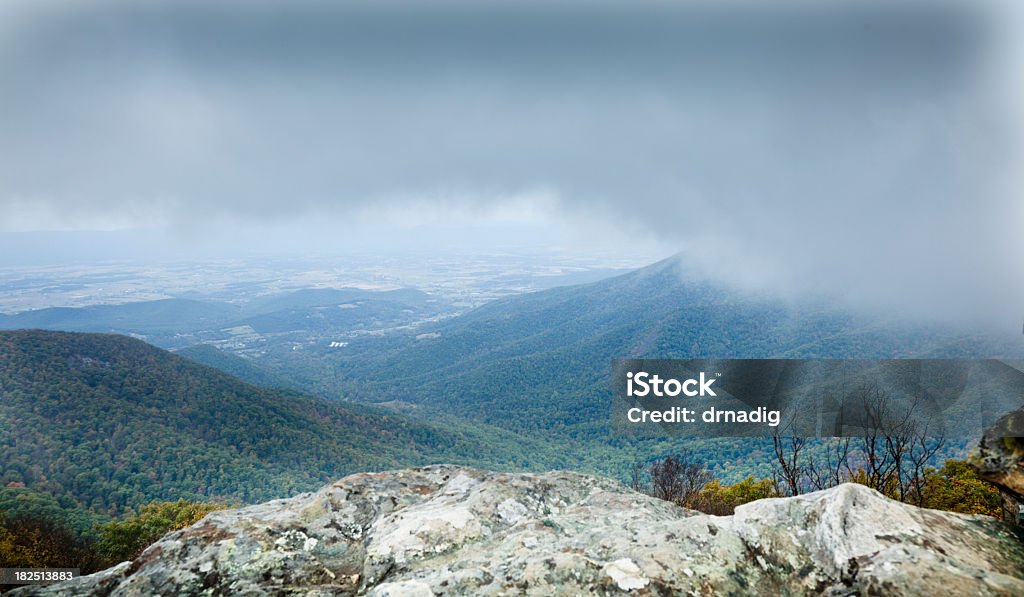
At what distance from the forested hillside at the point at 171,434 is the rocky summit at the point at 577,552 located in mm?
25815

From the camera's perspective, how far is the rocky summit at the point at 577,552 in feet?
5.81

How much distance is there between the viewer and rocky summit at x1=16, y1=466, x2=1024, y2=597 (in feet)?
5.81

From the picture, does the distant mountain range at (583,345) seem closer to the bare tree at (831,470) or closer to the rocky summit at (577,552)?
the bare tree at (831,470)

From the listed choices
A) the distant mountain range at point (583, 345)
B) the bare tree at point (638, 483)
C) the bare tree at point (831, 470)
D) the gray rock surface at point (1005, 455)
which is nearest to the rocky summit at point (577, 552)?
the gray rock surface at point (1005, 455)

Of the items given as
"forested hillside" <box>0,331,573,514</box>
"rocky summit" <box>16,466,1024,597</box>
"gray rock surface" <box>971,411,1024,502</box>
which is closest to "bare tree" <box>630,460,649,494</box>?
"rocky summit" <box>16,466,1024,597</box>

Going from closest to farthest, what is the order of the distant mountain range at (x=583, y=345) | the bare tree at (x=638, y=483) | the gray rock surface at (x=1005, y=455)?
1. the gray rock surface at (x=1005, y=455)
2. the bare tree at (x=638, y=483)
3. the distant mountain range at (x=583, y=345)

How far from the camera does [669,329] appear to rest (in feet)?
242

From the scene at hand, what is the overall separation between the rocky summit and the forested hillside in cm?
2581

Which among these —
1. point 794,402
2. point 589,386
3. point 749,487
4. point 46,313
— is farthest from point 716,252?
point 46,313

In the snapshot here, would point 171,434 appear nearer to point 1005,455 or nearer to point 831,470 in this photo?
point 831,470

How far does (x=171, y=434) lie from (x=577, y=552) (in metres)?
38.1

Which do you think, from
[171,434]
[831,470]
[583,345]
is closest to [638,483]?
[831,470]

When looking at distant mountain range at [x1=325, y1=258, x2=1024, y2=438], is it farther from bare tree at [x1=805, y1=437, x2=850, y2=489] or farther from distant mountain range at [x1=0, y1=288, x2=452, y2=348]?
bare tree at [x1=805, y1=437, x2=850, y2=489]

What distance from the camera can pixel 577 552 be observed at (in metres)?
1.99
